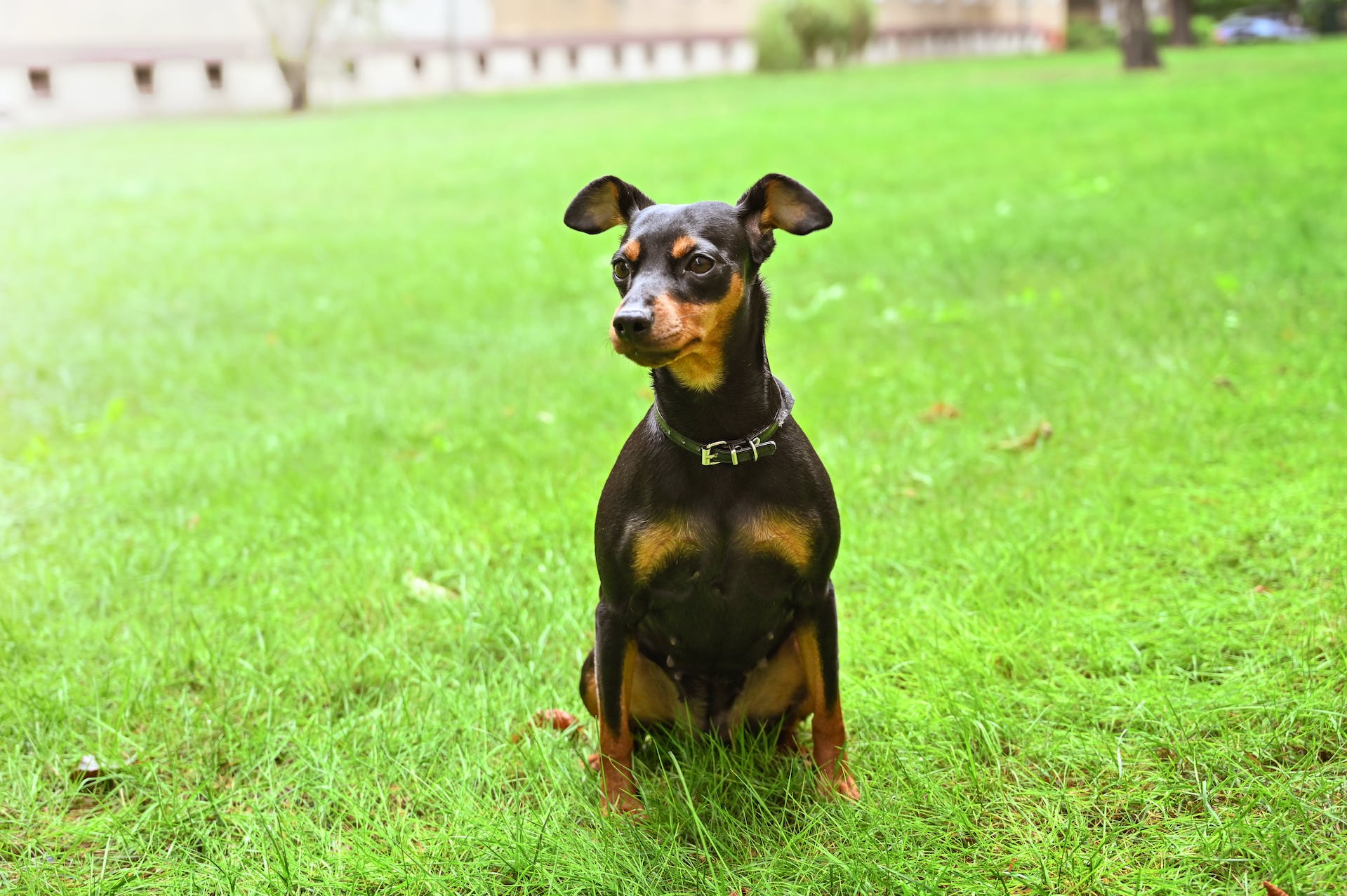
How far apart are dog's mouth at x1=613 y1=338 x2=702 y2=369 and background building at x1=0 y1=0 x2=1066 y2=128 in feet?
61.5

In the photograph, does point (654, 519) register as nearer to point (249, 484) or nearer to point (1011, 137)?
point (249, 484)

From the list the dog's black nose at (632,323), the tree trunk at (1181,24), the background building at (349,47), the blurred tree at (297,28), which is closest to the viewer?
the dog's black nose at (632,323)

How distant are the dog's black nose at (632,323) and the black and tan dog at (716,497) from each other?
0.11 metres

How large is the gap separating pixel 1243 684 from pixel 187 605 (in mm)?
2804

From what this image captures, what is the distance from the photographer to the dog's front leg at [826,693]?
218 cm

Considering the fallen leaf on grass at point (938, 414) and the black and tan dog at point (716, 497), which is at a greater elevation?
the black and tan dog at point (716, 497)

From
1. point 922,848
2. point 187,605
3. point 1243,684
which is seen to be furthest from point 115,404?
point 1243,684

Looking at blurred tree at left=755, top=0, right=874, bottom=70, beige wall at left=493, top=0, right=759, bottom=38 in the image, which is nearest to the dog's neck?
blurred tree at left=755, top=0, right=874, bottom=70

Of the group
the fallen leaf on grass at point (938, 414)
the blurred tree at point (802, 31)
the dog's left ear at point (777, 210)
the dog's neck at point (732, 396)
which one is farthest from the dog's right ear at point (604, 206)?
the blurred tree at point (802, 31)

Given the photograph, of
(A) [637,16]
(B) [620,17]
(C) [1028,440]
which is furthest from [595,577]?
(A) [637,16]

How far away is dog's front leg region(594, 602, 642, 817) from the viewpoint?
2.16 meters

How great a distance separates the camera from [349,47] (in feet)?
86.0

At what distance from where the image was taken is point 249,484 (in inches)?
165

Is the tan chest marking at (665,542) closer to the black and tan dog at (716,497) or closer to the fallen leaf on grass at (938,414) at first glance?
the black and tan dog at (716,497)
